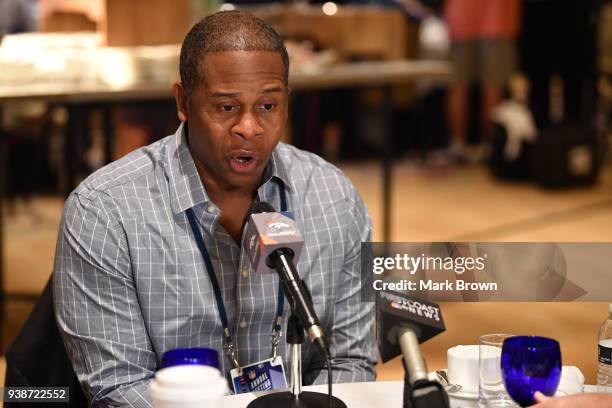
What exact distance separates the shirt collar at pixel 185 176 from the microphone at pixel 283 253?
0.39 meters

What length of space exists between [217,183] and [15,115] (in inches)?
160

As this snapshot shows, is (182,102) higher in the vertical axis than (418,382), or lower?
higher

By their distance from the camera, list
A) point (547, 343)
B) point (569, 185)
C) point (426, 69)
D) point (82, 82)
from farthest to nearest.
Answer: point (569, 185) < point (426, 69) < point (82, 82) < point (547, 343)

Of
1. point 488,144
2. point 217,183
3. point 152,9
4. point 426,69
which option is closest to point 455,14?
point 488,144

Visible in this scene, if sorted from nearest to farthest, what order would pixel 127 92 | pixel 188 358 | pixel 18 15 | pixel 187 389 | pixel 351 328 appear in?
pixel 187 389 → pixel 188 358 → pixel 351 328 → pixel 127 92 → pixel 18 15

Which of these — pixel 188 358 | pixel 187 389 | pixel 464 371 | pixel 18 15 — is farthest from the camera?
pixel 18 15

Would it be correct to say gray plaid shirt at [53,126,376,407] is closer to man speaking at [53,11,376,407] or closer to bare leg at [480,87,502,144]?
man speaking at [53,11,376,407]

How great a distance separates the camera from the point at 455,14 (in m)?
8.16

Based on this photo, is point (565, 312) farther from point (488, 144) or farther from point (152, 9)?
point (488, 144)

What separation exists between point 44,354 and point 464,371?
2.74ft

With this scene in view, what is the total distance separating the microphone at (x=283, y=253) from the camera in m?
1.49

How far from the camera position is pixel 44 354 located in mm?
1993

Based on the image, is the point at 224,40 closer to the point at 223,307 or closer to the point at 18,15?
the point at 223,307

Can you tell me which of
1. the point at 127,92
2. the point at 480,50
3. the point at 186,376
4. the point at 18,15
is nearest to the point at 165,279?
the point at 186,376
